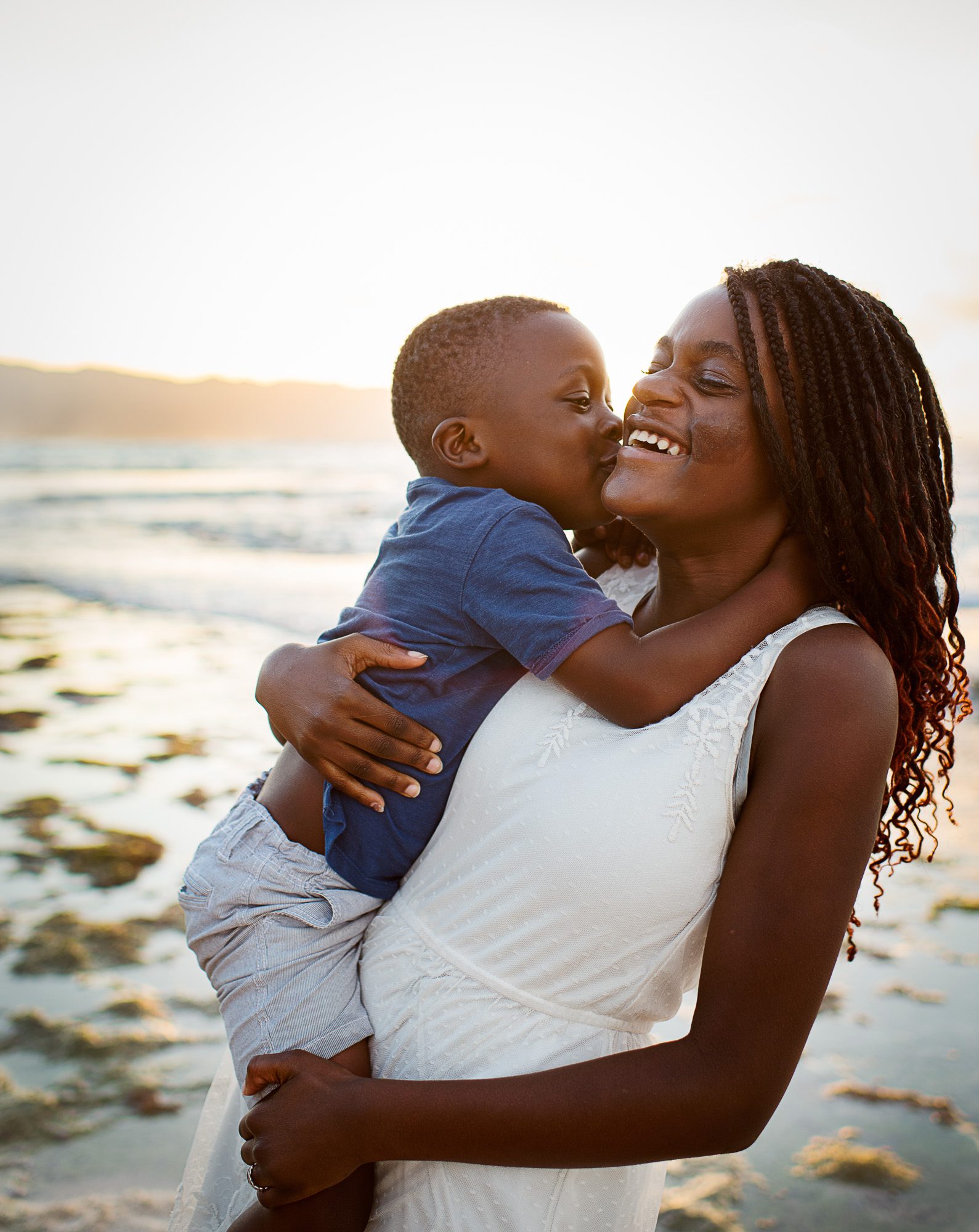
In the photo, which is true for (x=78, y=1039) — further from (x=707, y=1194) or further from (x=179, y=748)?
(x=179, y=748)

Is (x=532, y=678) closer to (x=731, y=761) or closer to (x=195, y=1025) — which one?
(x=731, y=761)

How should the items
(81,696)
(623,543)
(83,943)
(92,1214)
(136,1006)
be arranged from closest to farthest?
(623,543), (92,1214), (136,1006), (83,943), (81,696)

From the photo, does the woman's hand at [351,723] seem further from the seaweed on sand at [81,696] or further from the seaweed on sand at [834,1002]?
the seaweed on sand at [81,696]

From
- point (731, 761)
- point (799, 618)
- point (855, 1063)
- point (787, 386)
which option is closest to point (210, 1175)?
point (731, 761)

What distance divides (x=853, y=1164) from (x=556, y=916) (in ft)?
7.78

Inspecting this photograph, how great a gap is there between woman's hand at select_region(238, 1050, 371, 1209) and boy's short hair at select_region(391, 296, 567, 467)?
1448mm

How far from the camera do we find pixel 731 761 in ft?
5.01

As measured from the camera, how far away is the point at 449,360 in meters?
2.42

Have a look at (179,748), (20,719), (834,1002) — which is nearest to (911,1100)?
(834,1002)

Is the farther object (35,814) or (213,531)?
(213,531)

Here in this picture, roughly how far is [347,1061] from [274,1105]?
0.17 metres

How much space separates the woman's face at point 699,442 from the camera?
5.95 ft

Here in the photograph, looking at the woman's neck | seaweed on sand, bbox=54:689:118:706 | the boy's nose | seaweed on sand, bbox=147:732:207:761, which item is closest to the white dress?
the woman's neck

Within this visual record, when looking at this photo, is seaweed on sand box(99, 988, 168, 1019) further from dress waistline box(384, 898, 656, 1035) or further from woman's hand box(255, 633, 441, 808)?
dress waistline box(384, 898, 656, 1035)
